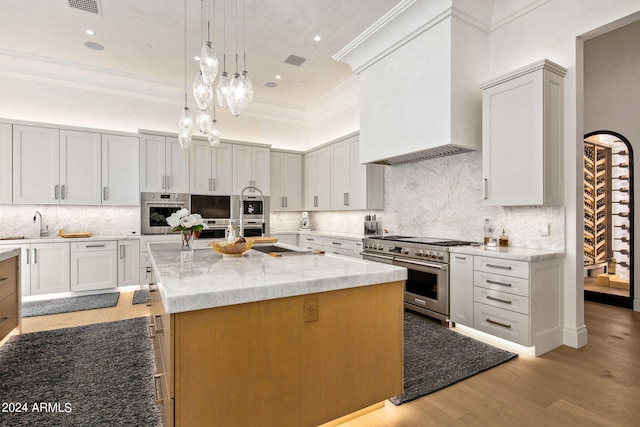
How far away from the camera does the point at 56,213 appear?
5.26 meters

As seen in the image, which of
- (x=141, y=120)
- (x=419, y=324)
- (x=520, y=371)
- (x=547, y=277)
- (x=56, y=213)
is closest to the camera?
(x=520, y=371)

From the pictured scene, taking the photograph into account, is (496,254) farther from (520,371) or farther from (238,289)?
(238,289)

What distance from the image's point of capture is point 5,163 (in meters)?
4.69

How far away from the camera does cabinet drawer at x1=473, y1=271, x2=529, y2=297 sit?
289 cm

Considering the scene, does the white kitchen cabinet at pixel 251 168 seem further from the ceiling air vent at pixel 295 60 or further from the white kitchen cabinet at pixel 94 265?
the white kitchen cabinet at pixel 94 265

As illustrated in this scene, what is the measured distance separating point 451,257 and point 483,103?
1.68m

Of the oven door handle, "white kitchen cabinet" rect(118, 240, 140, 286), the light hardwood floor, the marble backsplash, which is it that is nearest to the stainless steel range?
the oven door handle

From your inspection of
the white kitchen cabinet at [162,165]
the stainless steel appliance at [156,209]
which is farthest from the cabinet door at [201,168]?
the stainless steel appliance at [156,209]

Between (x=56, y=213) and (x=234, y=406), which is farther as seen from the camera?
(x=56, y=213)

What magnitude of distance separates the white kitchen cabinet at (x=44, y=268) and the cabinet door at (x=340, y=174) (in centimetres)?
427

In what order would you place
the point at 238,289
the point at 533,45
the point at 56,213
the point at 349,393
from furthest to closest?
the point at 56,213, the point at 533,45, the point at 349,393, the point at 238,289

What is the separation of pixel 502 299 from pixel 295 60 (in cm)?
431

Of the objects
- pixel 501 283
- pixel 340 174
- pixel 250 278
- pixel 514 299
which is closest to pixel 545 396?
pixel 514 299

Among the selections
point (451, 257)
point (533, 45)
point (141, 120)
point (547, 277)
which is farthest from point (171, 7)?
point (547, 277)
